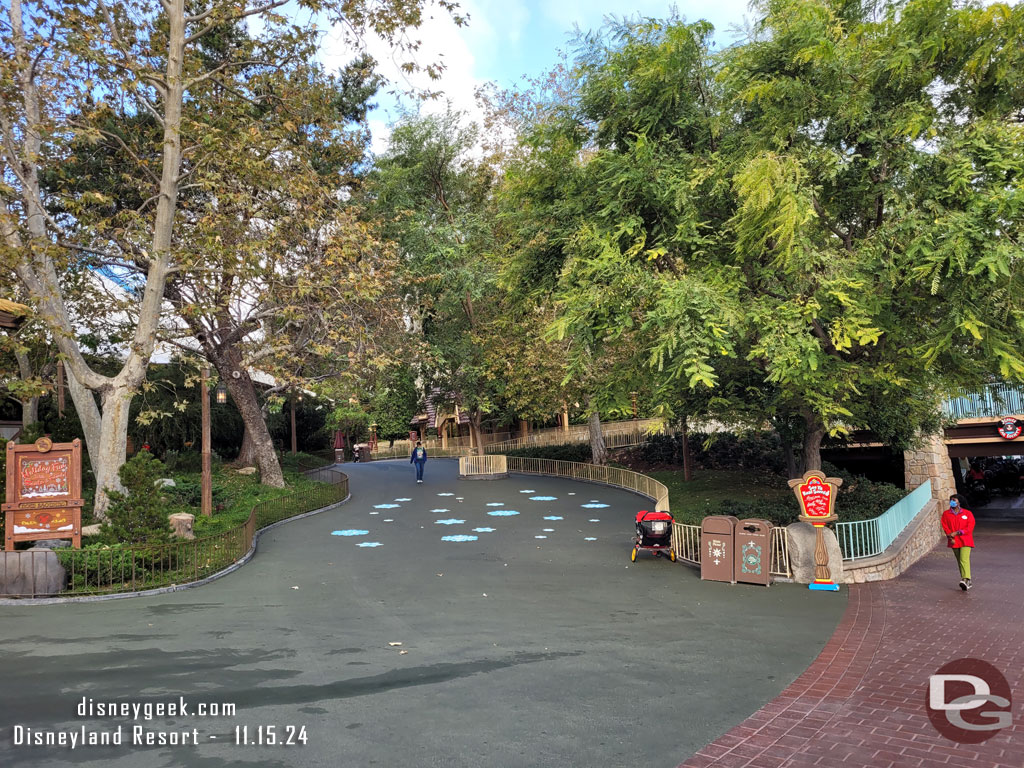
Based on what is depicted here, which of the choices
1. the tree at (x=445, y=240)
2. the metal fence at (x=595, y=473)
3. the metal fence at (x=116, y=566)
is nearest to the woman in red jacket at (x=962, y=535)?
the metal fence at (x=595, y=473)

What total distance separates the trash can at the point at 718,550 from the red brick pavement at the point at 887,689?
205cm

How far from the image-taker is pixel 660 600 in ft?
35.2

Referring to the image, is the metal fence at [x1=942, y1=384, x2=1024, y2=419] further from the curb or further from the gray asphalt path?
the curb

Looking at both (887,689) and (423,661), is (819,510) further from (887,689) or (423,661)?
(423,661)

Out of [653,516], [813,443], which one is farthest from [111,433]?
[813,443]

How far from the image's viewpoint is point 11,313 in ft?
63.3

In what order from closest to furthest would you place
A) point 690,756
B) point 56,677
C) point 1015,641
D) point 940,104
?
point 690,756 < point 56,677 < point 1015,641 < point 940,104

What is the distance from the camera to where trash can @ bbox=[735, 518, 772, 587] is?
1169cm

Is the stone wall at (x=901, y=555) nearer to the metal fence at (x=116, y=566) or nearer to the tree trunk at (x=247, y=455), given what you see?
the metal fence at (x=116, y=566)

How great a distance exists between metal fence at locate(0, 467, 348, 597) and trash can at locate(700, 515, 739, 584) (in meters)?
9.44

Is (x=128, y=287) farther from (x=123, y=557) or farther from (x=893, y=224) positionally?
(x=893, y=224)

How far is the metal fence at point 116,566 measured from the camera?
439 inches

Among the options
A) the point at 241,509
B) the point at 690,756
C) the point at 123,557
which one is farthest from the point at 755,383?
the point at 241,509

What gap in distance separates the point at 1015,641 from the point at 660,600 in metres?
4.59
